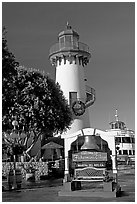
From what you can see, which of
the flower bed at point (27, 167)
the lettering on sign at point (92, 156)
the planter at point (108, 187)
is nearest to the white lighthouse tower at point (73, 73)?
the flower bed at point (27, 167)

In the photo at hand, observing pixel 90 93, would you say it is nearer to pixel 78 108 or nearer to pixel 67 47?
pixel 78 108

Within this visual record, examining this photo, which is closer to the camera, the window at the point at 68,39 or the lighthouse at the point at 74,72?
the lighthouse at the point at 74,72

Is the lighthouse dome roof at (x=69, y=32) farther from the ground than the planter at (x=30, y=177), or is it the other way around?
the lighthouse dome roof at (x=69, y=32)

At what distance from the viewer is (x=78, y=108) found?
2956cm

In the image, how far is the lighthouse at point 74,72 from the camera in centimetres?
2977

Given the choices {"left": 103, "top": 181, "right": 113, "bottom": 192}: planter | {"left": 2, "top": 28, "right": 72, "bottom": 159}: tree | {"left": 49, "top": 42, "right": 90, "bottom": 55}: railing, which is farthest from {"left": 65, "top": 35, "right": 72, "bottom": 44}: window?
{"left": 103, "top": 181, "right": 113, "bottom": 192}: planter

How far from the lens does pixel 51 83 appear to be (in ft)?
67.8

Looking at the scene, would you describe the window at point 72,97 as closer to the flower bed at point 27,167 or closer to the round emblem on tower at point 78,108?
the round emblem on tower at point 78,108

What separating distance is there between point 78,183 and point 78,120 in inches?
687

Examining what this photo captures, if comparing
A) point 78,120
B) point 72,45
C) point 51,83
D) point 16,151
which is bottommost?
point 16,151

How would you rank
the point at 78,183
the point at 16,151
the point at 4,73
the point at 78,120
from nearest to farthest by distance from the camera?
the point at 4,73, the point at 78,183, the point at 16,151, the point at 78,120

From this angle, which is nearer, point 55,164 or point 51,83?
point 51,83

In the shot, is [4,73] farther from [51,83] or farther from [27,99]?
[51,83]

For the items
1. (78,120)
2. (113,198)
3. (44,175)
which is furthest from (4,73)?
(78,120)
